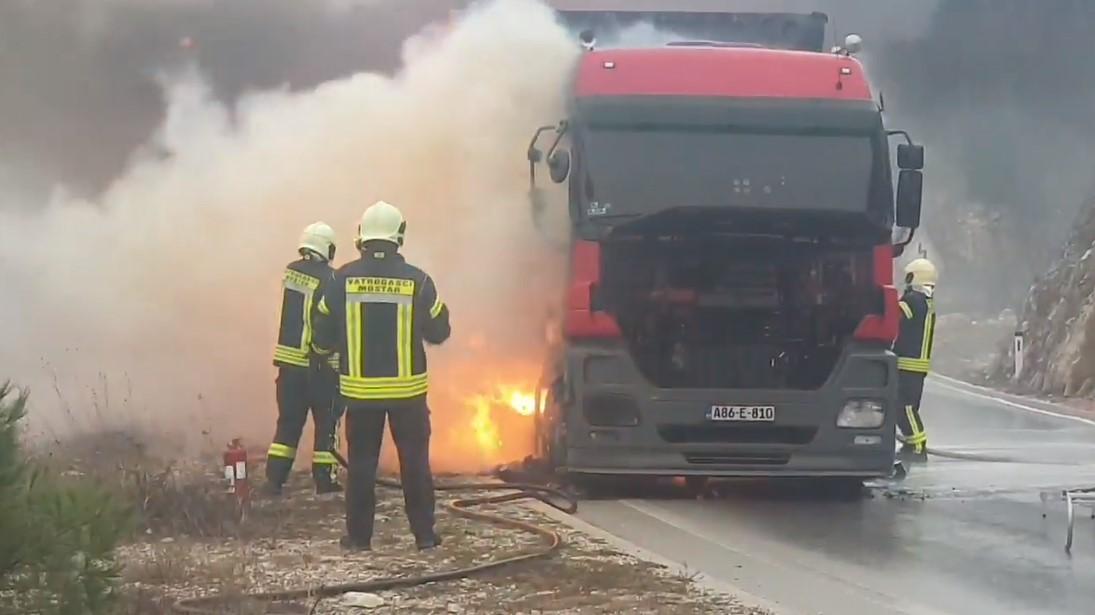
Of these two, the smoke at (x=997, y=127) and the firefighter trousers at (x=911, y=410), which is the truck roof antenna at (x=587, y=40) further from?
the smoke at (x=997, y=127)

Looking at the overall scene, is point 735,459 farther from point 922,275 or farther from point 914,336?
point 922,275

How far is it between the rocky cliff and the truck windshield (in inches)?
522

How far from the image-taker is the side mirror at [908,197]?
31.8 ft

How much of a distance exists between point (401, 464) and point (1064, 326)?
60.5ft

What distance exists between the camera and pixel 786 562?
755 cm

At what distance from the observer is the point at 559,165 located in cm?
962

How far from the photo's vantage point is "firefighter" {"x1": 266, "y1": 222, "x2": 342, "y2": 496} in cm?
961

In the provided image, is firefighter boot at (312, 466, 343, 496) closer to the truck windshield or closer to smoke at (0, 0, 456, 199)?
the truck windshield

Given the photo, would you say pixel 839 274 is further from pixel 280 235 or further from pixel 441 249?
pixel 280 235

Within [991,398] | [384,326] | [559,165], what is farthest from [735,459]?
[991,398]

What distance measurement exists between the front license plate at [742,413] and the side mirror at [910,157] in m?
1.84

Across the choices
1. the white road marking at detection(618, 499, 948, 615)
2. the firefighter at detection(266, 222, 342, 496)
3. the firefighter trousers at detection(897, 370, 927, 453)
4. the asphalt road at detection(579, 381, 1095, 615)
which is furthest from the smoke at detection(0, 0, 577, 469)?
the firefighter trousers at detection(897, 370, 927, 453)

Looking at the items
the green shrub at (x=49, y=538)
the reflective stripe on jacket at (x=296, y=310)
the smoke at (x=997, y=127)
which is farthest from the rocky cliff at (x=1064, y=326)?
the green shrub at (x=49, y=538)

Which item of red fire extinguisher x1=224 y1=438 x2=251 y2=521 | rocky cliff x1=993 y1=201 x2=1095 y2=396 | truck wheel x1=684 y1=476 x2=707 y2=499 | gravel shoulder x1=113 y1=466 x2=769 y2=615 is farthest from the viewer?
rocky cliff x1=993 y1=201 x2=1095 y2=396
